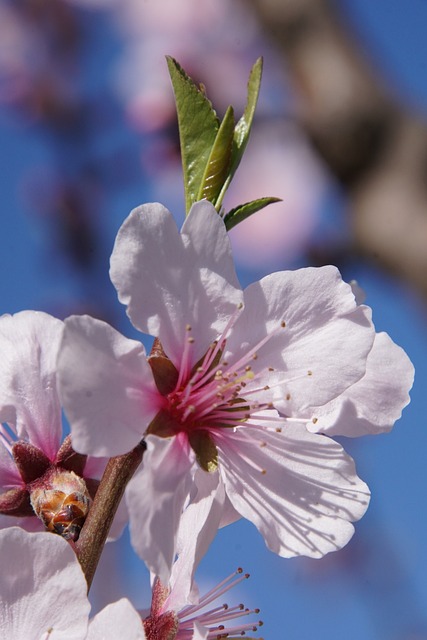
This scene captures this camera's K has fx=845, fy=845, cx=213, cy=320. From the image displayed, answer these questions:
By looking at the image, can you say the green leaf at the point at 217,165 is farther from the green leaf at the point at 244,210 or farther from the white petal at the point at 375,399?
the white petal at the point at 375,399

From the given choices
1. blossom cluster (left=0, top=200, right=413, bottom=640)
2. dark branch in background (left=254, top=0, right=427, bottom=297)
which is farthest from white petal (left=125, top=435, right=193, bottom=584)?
dark branch in background (left=254, top=0, right=427, bottom=297)

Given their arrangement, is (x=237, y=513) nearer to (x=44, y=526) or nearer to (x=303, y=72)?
(x=44, y=526)

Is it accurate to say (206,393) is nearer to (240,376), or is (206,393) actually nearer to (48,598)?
(240,376)

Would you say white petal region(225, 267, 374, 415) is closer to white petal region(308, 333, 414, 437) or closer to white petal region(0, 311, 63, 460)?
white petal region(308, 333, 414, 437)

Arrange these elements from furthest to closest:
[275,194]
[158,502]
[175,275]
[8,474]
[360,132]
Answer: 1. [275,194]
2. [360,132]
3. [8,474]
4. [175,275]
5. [158,502]

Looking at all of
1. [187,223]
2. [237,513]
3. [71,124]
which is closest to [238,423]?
[237,513]

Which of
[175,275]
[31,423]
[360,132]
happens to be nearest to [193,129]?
[175,275]
